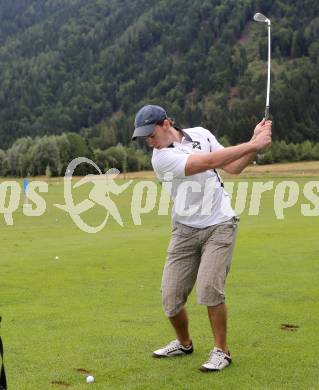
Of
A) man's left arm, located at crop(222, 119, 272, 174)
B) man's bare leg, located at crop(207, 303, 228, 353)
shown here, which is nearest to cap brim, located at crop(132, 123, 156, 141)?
man's left arm, located at crop(222, 119, 272, 174)

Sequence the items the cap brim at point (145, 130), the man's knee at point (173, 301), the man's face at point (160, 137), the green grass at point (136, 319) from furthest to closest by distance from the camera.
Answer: the man's knee at point (173, 301) → the man's face at point (160, 137) → the cap brim at point (145, 130) → the green grass at point (136, 319)

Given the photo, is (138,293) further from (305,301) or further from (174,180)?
(174,180)

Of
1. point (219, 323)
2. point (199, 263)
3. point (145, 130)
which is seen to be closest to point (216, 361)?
point (219, 323)

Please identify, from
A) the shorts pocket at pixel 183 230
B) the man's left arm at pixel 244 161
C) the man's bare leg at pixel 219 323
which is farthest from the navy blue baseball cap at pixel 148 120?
the man's bare leg at pixel 219 323

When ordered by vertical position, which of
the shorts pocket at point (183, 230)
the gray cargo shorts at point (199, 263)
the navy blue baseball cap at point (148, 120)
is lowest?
the gray cargo shorts at point (199, 263)

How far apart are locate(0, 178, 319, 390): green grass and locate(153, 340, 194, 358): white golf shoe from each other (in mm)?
127

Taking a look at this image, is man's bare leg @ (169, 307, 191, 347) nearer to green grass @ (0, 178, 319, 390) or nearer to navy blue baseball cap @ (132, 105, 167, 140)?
green grass @ (0, 178, 319, 390)

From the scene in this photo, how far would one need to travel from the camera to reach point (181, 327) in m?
9.10

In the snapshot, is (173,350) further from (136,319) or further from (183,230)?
(136,319)

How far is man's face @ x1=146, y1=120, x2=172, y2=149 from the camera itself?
8516 mm

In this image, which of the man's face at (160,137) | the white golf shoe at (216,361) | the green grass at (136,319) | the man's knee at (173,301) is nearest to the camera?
the green grass at (136,319)

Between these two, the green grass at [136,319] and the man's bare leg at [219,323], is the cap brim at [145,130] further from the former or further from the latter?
the green grass at [136,319]

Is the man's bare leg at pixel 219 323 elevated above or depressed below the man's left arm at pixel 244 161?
below

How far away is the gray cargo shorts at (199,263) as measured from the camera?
28.0 ft
